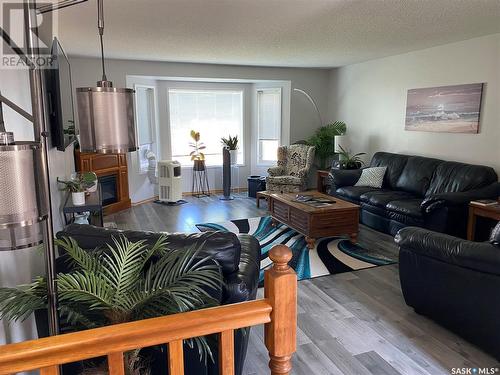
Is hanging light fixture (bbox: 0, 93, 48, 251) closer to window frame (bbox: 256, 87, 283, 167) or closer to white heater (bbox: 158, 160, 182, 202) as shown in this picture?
white heater (bbox: 158, 160, 182, 202)

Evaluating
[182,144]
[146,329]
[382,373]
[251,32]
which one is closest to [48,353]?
[146,329]

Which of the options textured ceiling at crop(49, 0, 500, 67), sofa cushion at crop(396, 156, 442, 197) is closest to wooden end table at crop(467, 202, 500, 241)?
sofa cushion at crop(396, 156, 442, 197)

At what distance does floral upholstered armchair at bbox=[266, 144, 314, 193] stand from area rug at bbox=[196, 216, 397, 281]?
1327mm

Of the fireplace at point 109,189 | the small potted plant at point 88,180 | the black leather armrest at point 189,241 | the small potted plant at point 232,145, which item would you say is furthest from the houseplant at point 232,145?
the black leather armrest at point 189,241

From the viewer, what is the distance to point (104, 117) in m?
1.41

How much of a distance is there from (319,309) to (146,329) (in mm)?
2157

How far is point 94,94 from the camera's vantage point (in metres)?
1.39

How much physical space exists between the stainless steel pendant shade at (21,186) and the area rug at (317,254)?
9.05 ft

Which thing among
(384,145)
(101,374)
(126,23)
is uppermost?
(126,23)

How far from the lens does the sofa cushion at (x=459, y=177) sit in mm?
4207

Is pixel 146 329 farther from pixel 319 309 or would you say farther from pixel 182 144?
pixel 182 144

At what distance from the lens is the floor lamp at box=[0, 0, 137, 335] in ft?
2.84

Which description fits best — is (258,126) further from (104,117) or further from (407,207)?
(104,117)

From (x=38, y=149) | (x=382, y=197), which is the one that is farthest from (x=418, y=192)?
(x=38, y=149)
